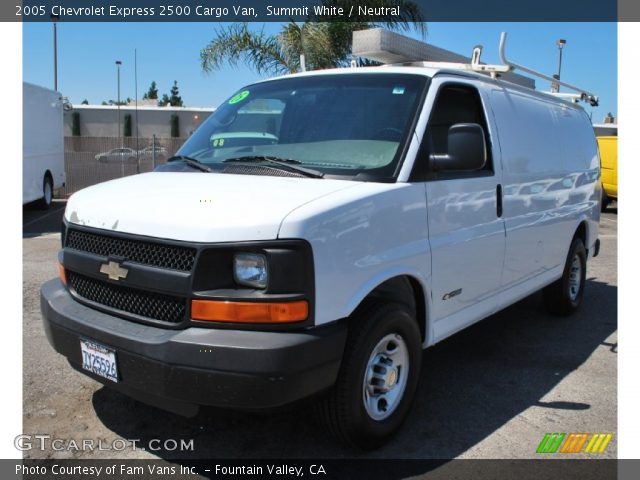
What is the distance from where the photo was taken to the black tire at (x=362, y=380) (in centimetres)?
312

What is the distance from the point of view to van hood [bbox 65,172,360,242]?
2.82 meters

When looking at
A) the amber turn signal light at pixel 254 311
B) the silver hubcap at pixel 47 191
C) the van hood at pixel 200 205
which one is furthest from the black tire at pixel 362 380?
the silver hubcap at pixel 47 191

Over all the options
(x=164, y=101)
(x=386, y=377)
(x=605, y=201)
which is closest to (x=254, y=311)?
(x=386, y=377)

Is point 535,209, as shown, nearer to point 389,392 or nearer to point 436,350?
point 436,350

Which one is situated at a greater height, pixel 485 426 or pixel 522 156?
pixel 522 156

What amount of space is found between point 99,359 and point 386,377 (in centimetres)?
159

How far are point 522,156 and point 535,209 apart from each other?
0.51 meters

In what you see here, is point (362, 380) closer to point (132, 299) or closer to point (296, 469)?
point (296, 469)

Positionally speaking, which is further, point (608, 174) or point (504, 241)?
point (608, 174)

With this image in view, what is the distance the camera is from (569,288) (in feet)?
21.2

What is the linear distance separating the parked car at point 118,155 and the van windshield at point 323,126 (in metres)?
18.5

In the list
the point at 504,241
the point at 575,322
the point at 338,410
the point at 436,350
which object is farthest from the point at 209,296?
the point at 575,322

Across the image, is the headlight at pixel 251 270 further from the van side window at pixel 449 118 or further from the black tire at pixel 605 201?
the black tire at pixel 605 201

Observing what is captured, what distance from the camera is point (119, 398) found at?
4.14 m
